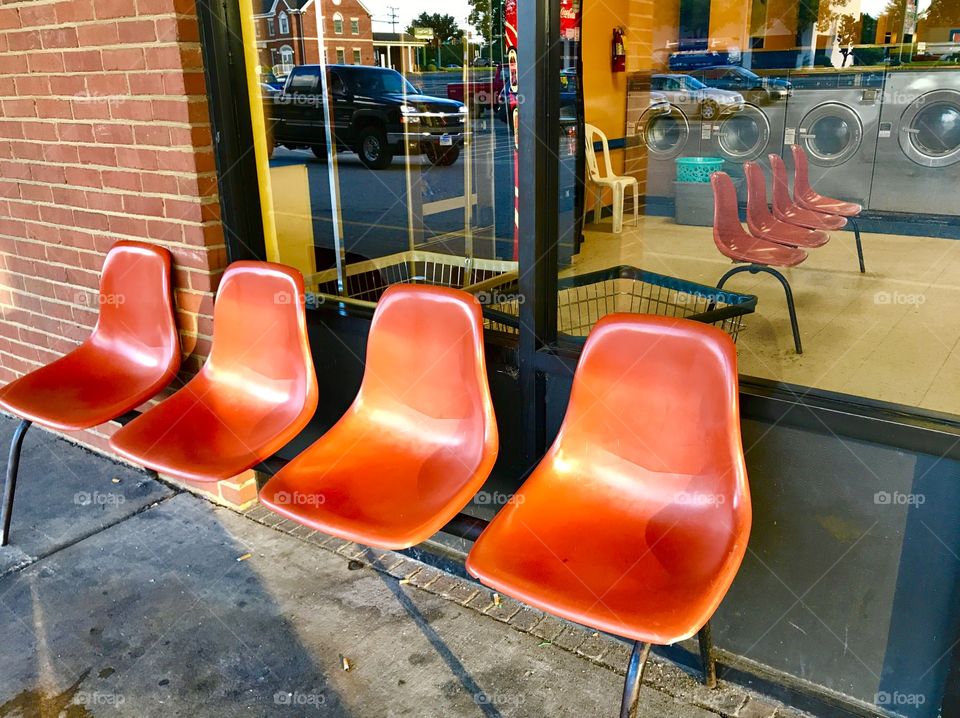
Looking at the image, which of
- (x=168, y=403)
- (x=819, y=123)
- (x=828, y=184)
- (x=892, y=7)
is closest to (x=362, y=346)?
(x=168, y=403)

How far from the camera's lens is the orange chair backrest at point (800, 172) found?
455 cm

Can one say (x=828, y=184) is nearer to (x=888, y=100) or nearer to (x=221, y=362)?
(x=888, y=100)

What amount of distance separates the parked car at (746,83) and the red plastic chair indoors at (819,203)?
1084 millimetres

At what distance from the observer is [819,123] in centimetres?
575

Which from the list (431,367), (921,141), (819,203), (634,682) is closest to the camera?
(634,682)

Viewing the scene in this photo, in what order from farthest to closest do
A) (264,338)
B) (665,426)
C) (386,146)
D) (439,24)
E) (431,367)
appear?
(386,146) → (439,24) → (264,338) → (431,367) → (665,426)

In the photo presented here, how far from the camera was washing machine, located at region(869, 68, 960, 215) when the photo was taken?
5.46 meters

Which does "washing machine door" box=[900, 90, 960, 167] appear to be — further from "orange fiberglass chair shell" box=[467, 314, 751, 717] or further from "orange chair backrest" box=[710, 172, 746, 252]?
"orange fiberglass chair shell" box=[467, 314, 751, 717]

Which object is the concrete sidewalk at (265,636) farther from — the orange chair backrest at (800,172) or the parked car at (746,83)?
the parked car at (746,83)

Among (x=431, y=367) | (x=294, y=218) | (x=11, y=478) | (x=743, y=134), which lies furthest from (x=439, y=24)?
(x=11, y=478)

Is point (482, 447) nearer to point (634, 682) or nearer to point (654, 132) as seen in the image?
point (634, 682)

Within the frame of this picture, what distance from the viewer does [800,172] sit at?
16.1ft

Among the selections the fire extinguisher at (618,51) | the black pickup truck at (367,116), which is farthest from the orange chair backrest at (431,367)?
the fire extinguisher at (618,51)

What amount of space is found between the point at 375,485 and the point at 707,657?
95 cm
